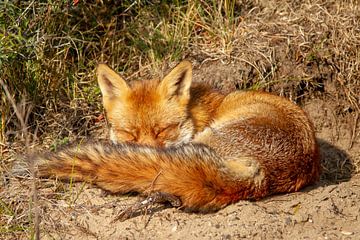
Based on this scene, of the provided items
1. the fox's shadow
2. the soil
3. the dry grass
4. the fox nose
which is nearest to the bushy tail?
the soil

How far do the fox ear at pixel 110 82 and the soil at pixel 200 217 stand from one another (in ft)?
2.69

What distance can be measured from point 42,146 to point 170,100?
1261mm

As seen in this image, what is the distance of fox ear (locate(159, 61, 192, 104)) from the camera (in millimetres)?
4594

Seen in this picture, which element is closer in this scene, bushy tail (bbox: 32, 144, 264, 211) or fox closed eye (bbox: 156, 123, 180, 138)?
bushy tail (bbox: 32, 144, 264, 211)

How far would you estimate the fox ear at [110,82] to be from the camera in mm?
4613

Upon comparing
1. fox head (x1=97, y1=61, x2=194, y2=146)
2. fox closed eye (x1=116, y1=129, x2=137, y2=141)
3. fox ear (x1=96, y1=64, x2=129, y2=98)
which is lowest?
fox closed eye (x1=116, y1=129, x2=137, y2=141)

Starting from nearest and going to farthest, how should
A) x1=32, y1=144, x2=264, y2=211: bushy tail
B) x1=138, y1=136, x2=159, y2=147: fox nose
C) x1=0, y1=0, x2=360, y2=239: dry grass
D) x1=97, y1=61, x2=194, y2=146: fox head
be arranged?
x1=32, y1=144, x2=264, y2=211: bushy tail
x1=138, y1=136, x2=159, y2=147: fox nose
x1=97, y1=61, x2=194, y2=146: fox head
x1=0, y1=0, x2=360, y2=239: dry grass

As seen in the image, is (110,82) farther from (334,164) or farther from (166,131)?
(334,164)

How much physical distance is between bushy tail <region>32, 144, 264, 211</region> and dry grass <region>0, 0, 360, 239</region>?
1231 millimetres

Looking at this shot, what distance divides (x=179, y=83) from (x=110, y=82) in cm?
55

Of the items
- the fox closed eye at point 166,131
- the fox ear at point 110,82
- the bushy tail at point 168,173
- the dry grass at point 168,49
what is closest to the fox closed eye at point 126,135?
the fox closed eye at point 166,131

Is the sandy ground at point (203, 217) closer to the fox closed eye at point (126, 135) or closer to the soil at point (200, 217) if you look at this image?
the soil at point (200, 217)

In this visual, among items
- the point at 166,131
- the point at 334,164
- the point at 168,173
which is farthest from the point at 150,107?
the point at 334,164

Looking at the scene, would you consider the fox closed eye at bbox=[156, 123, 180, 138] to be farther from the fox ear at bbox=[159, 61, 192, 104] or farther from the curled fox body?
the fox ear at bbox=[159, 61, 192, 104]
